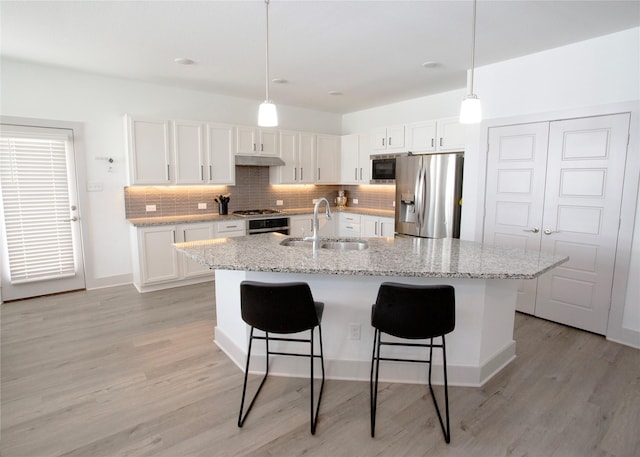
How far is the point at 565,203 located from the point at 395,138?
8.13 feet

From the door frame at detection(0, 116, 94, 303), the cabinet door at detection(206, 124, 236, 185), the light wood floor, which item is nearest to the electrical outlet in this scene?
the light wood floor

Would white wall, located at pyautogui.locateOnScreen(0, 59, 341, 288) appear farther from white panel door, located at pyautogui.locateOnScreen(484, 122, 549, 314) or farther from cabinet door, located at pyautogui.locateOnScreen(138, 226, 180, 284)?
white panel door, located at pyautogui.locateOnScreen(484, 122, 549, 314)

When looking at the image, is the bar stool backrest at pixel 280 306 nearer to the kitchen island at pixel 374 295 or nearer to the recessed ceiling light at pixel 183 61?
the kitchen island at pixel 374 295

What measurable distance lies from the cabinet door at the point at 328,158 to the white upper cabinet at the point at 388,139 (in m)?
0.84

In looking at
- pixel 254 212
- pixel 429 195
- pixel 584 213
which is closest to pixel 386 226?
pixel 429 195

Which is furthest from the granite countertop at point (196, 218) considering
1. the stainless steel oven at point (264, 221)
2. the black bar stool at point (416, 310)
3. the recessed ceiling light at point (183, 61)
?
the black bar stool at point (416, 310)

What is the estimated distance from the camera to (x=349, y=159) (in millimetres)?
6203

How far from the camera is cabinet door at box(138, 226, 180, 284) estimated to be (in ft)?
14.5

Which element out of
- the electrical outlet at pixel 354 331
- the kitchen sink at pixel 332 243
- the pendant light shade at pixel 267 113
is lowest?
the electrical outlet at pixel 354 331

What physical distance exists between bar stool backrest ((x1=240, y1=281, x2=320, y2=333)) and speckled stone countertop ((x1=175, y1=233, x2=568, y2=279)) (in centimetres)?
17

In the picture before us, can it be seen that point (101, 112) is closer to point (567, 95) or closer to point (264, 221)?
point (264, 221)

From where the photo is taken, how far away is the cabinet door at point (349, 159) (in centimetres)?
605

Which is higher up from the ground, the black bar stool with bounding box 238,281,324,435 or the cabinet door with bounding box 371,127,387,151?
the cabinet door with bounding box 371,127,387,151

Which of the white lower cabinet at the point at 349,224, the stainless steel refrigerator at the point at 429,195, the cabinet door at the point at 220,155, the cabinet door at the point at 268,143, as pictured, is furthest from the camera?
the white lower cabinet at the point at 349,224
